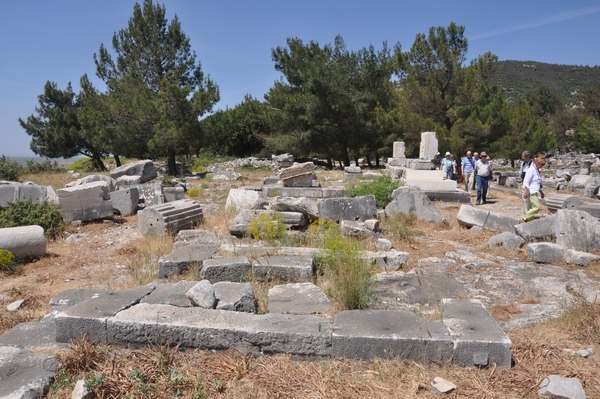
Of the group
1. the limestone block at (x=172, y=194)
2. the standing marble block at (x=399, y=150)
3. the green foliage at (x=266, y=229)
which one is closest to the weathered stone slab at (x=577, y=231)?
the green foliage at (x=266, y=229)

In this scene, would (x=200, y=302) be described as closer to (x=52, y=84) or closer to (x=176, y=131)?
(x=176, y=131)

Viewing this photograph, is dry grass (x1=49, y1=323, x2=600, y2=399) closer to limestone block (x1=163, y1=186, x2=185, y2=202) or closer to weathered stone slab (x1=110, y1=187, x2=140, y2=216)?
weathered stone slab (x1=110, y1=187, x2=140, y2=216)

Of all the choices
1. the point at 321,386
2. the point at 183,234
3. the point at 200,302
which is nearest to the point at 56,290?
the point at 183,234

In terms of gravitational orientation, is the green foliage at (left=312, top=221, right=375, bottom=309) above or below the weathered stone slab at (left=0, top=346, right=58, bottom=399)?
above

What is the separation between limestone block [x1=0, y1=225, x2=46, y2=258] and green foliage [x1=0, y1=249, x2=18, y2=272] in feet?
0.82

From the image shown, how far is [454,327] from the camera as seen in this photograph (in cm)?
376

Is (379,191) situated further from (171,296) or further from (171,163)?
(171,163)

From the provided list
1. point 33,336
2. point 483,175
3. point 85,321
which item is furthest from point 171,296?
point 483,175

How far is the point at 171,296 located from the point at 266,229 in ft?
10.2

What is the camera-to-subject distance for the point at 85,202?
1021cm

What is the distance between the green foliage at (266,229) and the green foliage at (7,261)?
12.9 feet

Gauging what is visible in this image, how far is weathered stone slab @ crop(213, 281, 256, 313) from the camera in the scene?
4203 millimetres

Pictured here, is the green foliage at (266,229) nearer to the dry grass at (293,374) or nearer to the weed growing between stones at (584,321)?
the dry grass at (293,374)

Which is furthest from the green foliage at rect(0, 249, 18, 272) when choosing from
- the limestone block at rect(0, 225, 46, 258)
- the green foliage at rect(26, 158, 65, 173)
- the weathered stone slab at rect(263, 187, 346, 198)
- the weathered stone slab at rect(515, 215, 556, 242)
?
the green foliage at rect(26, 158, 65, 173)
